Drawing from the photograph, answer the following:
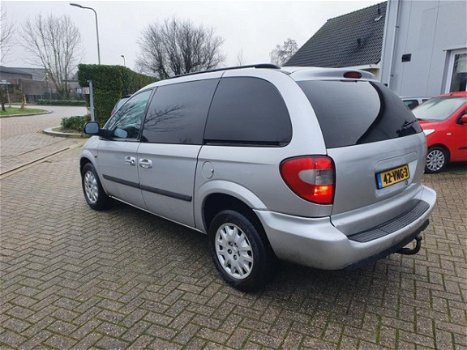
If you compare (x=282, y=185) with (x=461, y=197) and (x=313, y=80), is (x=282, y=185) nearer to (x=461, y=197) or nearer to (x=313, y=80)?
(x=313, y=80)

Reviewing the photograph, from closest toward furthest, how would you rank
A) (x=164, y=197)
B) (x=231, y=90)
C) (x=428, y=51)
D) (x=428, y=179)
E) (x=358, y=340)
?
(x=358, y=340) → (x=231, y=90) → (x=164, y=197) → (x=428, y=179) → (x=428, y=51)

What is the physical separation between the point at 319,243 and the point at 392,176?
0.85 metres

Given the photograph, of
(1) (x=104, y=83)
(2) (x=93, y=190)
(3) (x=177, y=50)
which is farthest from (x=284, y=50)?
(2) (x=93, y=190)

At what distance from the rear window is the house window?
28.7 feet

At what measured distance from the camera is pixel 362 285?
282 centimetres

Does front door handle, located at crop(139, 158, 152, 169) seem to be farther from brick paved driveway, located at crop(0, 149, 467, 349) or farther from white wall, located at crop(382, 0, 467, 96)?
white wall, located at crop(382, 0, 467, 96)

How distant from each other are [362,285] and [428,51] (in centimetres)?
1011

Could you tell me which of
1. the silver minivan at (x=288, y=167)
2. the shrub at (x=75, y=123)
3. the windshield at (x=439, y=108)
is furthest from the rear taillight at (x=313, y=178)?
the shrub at (x=75, y=123)

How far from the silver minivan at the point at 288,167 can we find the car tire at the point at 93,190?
1562mm

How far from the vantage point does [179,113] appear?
10.6 feet

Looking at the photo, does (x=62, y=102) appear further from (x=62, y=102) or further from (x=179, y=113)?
(x=179, y=113)

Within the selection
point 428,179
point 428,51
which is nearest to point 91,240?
point 428,179

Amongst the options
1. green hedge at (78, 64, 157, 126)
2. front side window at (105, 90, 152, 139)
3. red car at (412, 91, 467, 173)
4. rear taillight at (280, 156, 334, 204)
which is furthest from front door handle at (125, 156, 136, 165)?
green hedge at (78, 64, 157, 126)

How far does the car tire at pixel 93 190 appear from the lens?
4.62 meters
